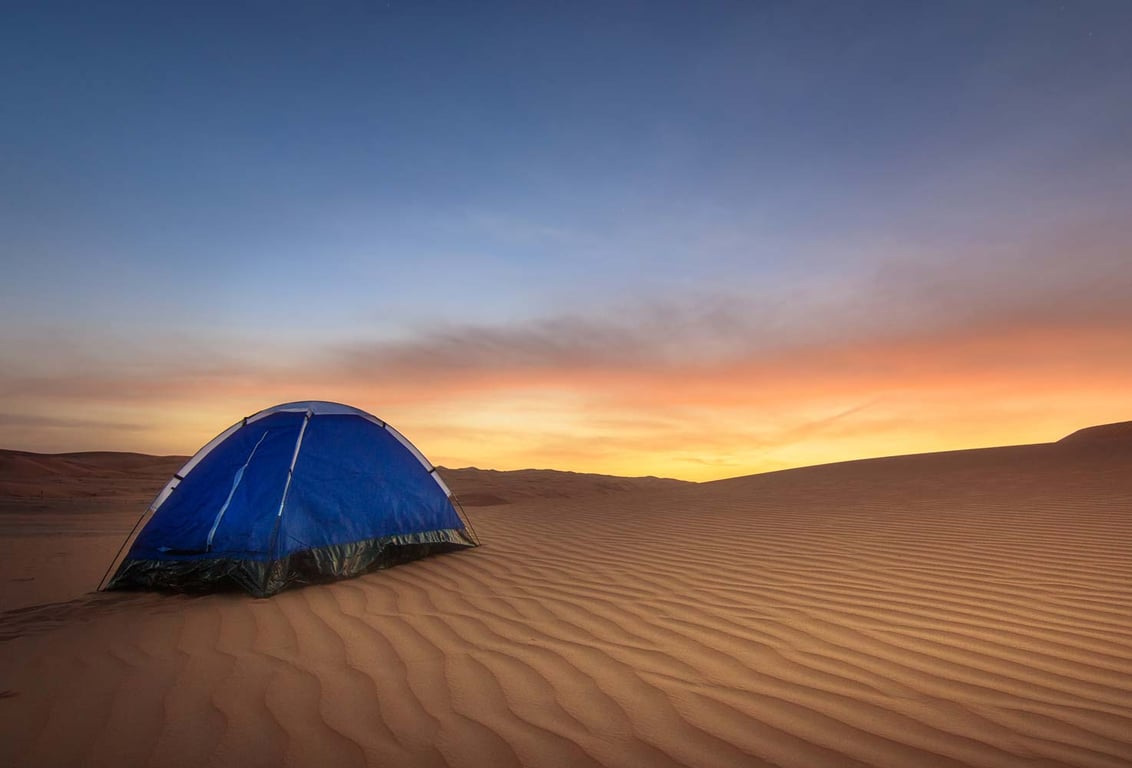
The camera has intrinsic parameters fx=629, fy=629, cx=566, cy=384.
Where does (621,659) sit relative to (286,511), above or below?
below

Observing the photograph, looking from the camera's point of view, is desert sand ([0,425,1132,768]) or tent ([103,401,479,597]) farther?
tent ([103,401,479,597])

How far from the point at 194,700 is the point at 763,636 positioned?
10.6 ft

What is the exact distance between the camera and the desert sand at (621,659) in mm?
2631

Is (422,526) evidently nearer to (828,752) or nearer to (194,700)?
(194,700)

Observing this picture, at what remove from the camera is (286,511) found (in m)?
5.92

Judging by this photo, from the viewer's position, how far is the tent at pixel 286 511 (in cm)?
573

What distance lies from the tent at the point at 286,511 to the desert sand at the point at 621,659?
31 centimetres

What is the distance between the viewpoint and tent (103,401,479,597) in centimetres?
573

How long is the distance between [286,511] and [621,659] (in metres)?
3.78

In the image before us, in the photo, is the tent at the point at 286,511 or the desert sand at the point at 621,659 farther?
the tent at the point at 286,511

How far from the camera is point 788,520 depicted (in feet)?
31.0

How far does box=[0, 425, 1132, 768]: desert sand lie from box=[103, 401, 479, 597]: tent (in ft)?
1.01

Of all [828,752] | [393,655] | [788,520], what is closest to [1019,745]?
[828,752]

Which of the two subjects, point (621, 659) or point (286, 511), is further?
point (286, 511)
